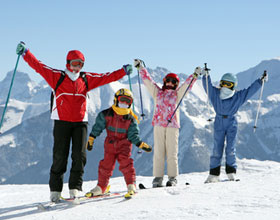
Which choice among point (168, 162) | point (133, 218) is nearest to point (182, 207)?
point (133, 218)

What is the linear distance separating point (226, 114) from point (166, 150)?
1563 millimetres

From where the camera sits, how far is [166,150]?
311 inches

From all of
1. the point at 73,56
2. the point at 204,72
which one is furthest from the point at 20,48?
the point at 204,72

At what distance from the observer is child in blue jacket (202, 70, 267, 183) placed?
8109 millimetres

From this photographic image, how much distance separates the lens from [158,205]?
533 cm

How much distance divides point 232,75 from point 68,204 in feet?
15.3

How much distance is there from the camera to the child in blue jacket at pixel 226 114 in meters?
8.11

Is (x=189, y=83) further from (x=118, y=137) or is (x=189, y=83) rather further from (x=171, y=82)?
(x=118, y=137)

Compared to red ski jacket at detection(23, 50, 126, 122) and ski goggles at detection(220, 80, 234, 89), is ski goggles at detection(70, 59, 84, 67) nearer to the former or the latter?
red ski jacket at detection(23, 50, 126, 122)

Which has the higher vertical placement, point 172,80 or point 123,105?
point 172,80

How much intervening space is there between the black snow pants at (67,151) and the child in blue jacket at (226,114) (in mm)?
3207

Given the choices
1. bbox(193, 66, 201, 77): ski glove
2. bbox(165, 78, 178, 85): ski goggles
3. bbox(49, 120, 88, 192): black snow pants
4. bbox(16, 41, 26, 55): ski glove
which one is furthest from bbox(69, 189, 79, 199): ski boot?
bbox(193, 66, 201, 77): ski glove

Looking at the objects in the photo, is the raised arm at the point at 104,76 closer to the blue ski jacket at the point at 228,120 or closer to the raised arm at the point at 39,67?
the raised arm at the point at 39,67

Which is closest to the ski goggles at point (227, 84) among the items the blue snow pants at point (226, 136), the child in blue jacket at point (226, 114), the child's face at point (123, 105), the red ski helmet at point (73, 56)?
the child in blue jacket at point (226, 114)
